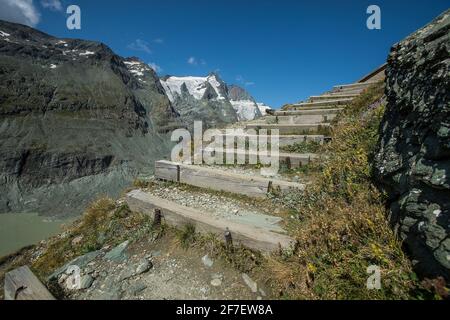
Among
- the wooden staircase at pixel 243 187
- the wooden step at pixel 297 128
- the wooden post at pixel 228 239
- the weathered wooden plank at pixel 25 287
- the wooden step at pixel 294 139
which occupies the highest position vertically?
the wooden step at pixel 297 128

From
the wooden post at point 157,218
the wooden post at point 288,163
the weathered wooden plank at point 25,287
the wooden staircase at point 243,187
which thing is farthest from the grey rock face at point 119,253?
the wooden post at point 288,163

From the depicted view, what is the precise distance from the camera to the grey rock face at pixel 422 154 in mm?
2498

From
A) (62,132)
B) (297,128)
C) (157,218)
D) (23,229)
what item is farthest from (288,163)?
(62,132)

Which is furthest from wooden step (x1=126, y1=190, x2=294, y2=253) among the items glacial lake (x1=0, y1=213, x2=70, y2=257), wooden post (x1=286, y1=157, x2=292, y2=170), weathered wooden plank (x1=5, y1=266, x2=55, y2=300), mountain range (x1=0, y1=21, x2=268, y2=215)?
mountain range (x1=0, y1=21, x2=268, y2=215)

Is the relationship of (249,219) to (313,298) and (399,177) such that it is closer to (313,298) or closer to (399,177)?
(313,298)

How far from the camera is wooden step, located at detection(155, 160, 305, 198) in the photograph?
5.83m

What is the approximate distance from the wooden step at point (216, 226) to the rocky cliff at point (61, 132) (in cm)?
11593

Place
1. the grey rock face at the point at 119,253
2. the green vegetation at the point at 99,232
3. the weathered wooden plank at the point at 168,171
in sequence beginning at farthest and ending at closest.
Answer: the weathered wooden plank at the point at 168,171 → the green vegetation at the point at 99,232 → the grey rock face at the point at 119,253

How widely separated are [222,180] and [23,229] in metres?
114

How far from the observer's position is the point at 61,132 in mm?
144375

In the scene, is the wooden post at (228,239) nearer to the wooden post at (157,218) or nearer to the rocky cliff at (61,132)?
the wooden post at (157,218)

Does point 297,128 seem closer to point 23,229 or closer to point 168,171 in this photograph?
point 168,171

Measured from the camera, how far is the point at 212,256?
409 centimetres

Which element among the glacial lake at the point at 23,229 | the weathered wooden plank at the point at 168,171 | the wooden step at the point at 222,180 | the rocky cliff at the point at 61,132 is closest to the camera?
the wooden step at the point at 222,180
